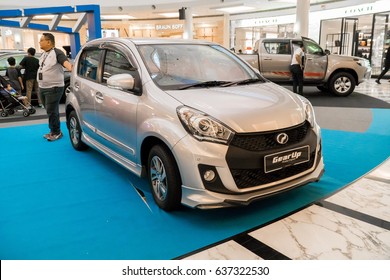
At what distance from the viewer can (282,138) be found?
2738 mm

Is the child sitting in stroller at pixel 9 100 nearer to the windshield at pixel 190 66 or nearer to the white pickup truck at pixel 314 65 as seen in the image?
the windshield at pixel 190 66

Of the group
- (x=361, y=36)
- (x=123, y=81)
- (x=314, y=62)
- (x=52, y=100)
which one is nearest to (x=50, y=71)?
(x=52, y=100)

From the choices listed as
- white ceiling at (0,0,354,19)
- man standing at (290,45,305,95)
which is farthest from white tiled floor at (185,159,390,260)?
white ceiling at (0,0,354,19)

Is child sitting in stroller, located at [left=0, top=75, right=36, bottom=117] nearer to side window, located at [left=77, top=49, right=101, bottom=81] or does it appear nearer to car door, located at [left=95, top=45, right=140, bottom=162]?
side window, located at [left=77, top=49, right=101, bottom=81]

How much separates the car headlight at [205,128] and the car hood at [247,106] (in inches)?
1.9

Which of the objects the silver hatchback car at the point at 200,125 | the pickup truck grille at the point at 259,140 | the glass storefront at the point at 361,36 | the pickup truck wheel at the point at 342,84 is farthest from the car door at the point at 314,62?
the glass storefront at the point at 361,36

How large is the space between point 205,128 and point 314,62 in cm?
829

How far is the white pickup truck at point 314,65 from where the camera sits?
989cm

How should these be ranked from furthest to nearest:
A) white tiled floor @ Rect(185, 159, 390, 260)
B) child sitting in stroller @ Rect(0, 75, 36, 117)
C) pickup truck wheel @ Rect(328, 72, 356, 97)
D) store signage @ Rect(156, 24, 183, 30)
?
store signage @ Rect(156, 24, 183, 30), pickup truck wheel @ Rect(328, 72, 356, 97), child sitting in stroller @ Rect(0, 75, 36, 117), white tiled floor @ Rect(185, 159, 390, 260)

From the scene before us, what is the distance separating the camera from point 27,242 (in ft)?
8.41

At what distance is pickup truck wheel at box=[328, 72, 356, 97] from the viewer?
33.0ft

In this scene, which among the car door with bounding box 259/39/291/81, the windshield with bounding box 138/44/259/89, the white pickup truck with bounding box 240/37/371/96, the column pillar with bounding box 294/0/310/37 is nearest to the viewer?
the windshield with bounding box 138/44/259/89

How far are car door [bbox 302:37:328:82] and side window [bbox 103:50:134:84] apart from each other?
7.33 m
